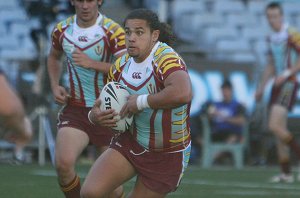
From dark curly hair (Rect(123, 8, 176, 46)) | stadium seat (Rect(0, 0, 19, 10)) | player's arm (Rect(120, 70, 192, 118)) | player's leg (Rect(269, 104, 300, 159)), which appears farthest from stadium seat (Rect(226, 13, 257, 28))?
player's arm (Rect(120, 70, 192, 118))

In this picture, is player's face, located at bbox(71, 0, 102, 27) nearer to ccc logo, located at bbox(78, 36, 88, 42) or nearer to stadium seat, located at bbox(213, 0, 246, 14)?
ccc logo, located at bbox(78, 36, 88, 42)

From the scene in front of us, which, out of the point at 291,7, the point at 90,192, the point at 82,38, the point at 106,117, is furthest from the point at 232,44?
the point at 90,192

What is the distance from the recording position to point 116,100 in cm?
761

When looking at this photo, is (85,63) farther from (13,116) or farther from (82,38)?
(13,116)

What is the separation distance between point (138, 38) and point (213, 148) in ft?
32.9

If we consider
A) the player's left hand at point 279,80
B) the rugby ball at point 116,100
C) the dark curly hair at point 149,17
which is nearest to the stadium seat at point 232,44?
the player's left hand at point 279,80

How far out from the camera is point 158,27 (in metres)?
7.80

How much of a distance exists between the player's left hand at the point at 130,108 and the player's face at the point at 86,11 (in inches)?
79.3

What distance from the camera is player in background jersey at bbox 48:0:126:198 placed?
936 centimetres

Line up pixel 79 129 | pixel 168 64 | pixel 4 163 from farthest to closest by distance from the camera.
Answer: pixel 4 163, pixel 79 129, pixel 168 64

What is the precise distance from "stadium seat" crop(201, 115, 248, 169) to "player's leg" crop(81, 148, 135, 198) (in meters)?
9.67

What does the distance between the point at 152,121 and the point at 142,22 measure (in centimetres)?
70

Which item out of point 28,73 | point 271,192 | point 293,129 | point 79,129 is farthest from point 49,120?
point 79,129

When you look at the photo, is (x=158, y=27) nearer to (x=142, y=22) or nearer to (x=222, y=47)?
(x=142, y=22)
